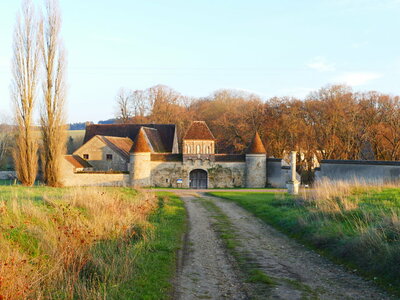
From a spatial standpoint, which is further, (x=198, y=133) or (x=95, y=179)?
(x=198, y=133)

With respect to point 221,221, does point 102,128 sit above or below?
above

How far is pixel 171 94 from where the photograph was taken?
68.2m

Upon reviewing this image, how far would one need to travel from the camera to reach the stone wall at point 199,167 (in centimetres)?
4028

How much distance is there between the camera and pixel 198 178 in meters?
41.0

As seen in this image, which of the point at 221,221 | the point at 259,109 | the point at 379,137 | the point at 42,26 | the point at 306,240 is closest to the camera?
the point at 306,240

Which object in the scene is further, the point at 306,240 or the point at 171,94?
the point at 171,94

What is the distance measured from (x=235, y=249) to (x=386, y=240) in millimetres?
3566

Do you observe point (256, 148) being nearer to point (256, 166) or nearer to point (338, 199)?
point (256, 166)

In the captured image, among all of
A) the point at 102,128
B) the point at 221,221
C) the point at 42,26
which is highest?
the point at 42,26

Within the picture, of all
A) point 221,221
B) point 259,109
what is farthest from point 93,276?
point 259,109

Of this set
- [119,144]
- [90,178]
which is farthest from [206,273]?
[119,144]

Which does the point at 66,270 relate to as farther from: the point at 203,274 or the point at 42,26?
the point at 42,26

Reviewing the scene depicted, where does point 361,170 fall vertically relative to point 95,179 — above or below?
above

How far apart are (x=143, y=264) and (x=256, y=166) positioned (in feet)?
105
